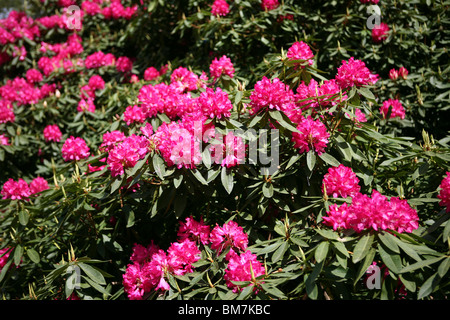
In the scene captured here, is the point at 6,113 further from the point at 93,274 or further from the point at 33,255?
the point at 93,274

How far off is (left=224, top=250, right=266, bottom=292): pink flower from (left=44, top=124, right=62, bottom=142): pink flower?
2.42 m

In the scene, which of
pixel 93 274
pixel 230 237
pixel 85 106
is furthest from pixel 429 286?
pixel 85 106

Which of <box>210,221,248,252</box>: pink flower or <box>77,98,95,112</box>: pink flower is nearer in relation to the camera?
<box>210,221,248,252</box>: pink flower

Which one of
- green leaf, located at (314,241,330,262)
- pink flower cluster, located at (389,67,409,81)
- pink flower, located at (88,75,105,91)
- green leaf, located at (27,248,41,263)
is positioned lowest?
green leaf, located at (27,248,41,263)

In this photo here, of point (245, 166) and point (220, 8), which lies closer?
point (245, 166)

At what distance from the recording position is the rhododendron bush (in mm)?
1550

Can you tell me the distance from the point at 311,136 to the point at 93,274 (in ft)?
3.76

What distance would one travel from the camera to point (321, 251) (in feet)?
4.72

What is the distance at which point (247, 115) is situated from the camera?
79.7 inches

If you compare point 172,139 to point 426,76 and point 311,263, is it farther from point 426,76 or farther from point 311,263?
point 426,76

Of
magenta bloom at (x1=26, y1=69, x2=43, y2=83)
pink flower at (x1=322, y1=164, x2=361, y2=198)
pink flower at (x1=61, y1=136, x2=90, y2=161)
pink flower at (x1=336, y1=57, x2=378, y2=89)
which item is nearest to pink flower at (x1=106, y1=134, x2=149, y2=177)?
pink flower at (x1=61, y1=136, x2=90, y2=161)

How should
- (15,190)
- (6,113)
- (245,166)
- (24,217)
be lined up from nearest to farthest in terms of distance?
(245,166) → (24,217) → (15,190) → (6,113)

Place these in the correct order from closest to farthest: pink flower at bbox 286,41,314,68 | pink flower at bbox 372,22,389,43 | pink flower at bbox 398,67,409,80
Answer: pink flower at bbox 286,41,314,68 < pink flower at bbox 398,67,409,80 < pink flower at bbox 372,22,389,43

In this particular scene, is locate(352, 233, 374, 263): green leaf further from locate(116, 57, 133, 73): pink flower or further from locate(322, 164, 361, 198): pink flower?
locate(116, 57, 133, 73): pink flower
